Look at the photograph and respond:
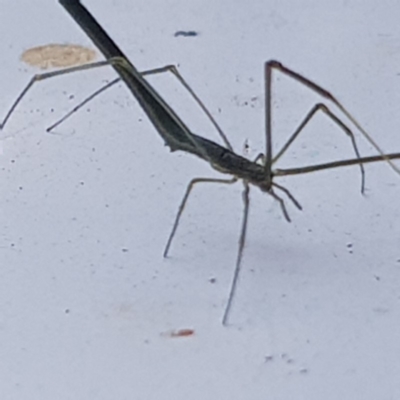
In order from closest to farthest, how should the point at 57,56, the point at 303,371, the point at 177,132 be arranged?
the point at 303,371 < the point at 177,132 < the point at 57,56

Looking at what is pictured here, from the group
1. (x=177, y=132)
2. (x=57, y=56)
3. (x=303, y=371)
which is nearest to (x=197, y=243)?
(x=177, y=132)

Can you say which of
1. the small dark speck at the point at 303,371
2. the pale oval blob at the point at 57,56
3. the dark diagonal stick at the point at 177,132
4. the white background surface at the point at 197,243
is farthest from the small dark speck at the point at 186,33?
the small dark speck at the point at 303,371

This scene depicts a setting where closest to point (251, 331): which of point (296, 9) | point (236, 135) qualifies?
point (236, 135)

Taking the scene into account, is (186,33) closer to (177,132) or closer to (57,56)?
(57,56)

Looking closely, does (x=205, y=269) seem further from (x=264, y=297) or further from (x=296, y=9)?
(x=296, y=9)

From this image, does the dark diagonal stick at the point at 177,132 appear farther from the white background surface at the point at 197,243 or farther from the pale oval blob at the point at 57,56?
the pale oval blob at the point at 57,56

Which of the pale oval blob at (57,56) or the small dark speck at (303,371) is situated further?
the pale oval blob at (57,56)
